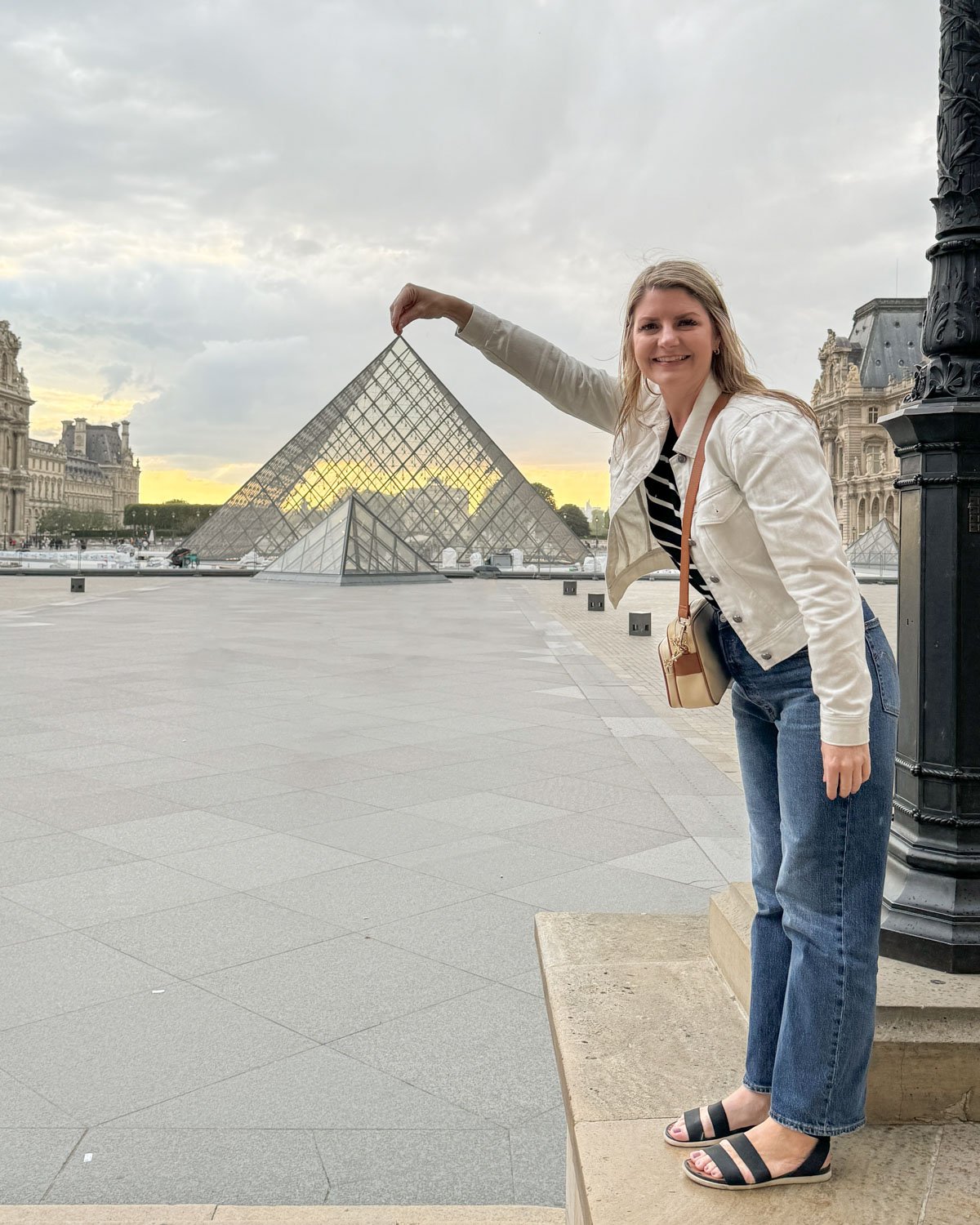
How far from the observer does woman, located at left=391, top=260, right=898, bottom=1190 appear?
5.91ft

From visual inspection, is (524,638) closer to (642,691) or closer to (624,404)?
(642,691)

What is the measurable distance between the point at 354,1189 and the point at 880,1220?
1.01m

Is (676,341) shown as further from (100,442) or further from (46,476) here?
(100,442)

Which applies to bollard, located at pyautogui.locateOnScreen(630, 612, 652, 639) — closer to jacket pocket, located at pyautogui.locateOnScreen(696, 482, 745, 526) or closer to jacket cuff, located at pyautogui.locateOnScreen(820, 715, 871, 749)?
jacket pocket, located at pyautogui.locateOnScreen(696, 482, 745, 526)

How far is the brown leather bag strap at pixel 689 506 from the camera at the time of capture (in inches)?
79.3

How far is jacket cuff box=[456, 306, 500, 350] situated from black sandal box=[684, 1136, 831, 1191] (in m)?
1.63

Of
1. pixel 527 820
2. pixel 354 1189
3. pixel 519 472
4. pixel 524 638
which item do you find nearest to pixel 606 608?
pixel 524 638

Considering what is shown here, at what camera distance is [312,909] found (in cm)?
397

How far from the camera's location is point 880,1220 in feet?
5.76

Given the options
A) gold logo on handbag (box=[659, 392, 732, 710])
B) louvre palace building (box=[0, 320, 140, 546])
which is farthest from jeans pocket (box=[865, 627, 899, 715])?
louvre palace building (box=[0, 320, 140, 546])

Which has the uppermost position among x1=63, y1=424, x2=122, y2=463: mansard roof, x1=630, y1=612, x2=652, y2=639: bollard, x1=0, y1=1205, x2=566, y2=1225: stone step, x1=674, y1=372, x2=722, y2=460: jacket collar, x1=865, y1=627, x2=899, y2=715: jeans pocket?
x1=63, y1=424, x2=122, y2=463: mansard roof

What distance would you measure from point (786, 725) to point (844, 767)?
159 millimetres

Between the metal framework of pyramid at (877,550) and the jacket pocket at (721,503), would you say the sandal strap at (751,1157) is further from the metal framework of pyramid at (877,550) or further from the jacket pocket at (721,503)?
the metal framework of pyramid at (877,550)

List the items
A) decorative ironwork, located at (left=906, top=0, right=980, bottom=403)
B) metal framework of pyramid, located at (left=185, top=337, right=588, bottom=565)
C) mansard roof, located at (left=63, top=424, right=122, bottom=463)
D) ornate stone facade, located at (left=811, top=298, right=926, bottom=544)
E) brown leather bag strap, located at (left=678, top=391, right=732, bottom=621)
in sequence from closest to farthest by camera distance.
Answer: brown leather bag strap, located at (left=678, top=391, right=732, bottom=621) → decorative ironwork, located at (left=906, top=0, right=980, bottom=403) → metal framework of pyramid, located at (left=185, top=337, right=588, bottom=565) → ornate stone facade, located at (left=811, top=298, right=926, bottom=544) → mansard roof, located at (left=63, top=424, right=122, bottom=463)
